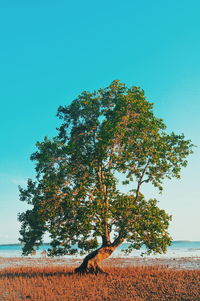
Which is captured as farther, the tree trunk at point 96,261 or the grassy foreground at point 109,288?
the tree trunk at point 96,261

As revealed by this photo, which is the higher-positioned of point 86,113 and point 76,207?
point 86,113

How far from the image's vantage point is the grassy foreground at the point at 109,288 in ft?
56.8

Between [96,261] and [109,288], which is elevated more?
[96,261]

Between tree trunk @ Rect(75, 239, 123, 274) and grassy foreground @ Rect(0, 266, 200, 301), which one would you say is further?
tree trunk @ Rect(75, 239, 123, 274)

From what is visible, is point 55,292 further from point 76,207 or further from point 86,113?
point 86,113

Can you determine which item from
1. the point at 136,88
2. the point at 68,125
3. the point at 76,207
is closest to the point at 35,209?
the point at 76,207

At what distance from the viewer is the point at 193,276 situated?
23.1 m

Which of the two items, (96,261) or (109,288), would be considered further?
(96,261)

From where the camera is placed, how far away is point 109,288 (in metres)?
19.5

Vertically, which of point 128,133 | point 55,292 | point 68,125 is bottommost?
point 55,292

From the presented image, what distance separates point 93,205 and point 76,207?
5.81ft

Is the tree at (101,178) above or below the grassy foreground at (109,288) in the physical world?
above

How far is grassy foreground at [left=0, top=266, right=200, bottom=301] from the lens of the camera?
56.8 ft

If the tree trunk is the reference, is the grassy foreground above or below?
below
